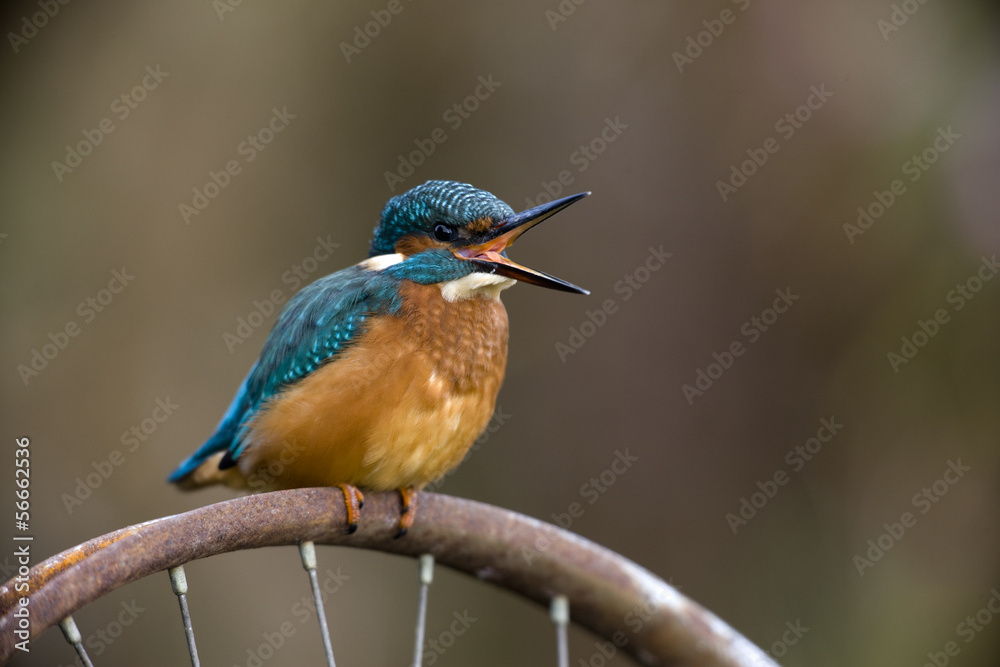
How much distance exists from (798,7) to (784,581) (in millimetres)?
1957

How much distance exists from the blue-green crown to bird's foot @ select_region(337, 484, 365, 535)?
546 mm

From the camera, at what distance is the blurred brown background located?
2.93 metres

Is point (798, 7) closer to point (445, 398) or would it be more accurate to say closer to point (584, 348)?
point (584, 348)

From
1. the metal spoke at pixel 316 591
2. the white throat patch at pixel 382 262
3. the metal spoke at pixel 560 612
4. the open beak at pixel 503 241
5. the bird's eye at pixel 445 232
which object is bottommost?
the metal spoke at pixel 316 591

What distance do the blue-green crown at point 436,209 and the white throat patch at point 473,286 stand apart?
4.3 inches

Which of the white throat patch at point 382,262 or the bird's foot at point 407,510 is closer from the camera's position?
the bird's foot at point 407,510

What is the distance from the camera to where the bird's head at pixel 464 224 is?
5.57 feet

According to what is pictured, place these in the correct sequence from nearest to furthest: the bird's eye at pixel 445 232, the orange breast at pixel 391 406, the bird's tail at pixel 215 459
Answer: the orange breast at pixel 391 406 < the bird's eye at pixel 445 232 < the bird's tail at pixel 215 459

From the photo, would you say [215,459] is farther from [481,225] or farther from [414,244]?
[481,225]

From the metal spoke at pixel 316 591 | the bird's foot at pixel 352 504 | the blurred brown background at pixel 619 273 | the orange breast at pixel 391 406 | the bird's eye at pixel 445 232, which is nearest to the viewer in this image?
the metal spoke at pixel 316 591

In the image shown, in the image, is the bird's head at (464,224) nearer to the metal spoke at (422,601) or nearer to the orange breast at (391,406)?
the orange breast at (391,406)

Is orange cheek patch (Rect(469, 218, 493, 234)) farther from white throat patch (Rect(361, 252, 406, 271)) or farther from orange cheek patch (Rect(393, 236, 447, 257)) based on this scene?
white throat patch (Rect(361, 252, 406, 271))

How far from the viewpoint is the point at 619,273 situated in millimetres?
2977

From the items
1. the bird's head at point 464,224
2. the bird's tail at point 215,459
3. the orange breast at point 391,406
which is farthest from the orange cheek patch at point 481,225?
the bird's tail at point 215,459
